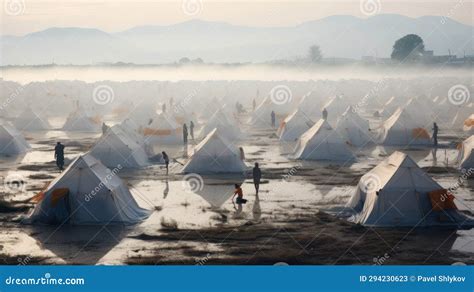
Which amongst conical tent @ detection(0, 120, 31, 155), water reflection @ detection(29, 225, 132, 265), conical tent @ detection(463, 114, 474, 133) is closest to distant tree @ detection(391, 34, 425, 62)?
conical tent @ detection(463, 114, 474, 133)

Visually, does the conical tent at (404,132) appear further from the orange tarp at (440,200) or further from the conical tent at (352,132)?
the orange tarp at (440,200)

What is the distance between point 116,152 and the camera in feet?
121

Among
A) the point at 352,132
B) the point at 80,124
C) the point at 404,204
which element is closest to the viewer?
the point at 404,204

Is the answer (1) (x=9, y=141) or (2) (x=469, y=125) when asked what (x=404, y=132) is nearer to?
(2) (x=469, y=125)

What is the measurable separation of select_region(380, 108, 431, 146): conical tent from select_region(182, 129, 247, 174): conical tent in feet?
53.6

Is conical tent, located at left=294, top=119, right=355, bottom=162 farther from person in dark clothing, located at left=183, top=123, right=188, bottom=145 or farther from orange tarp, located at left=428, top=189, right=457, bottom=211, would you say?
orange tarp, located at left=428, top=189, right=457, bottom=211

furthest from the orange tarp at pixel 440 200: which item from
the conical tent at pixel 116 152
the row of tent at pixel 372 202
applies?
the conical tent at pixel 116 152

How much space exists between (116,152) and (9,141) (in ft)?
33.2

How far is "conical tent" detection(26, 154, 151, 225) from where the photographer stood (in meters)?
23.3

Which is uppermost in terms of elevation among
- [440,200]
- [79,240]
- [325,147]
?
[440,200]

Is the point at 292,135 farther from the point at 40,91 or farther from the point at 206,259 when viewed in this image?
the point at 40,91

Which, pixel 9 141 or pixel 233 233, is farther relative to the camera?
pixel 9 141

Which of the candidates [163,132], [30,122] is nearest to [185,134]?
[163,132]

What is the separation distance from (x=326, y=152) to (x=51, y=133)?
28.2 meters
